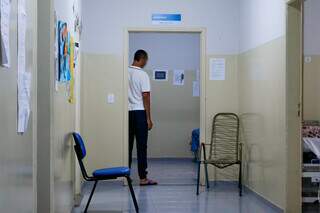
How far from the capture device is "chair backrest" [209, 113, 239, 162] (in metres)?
6.77

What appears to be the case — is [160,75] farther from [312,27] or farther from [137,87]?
[312,27]

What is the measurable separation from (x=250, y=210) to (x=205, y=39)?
2.68 meters

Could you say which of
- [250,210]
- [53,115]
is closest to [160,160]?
[250,210]

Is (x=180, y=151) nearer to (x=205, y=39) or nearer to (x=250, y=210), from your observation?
(x=205, y=39)

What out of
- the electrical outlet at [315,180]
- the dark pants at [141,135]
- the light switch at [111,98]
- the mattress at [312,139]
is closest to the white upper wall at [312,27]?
the mattress at [312,139]

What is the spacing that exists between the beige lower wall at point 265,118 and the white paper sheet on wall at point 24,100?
3.03 meters

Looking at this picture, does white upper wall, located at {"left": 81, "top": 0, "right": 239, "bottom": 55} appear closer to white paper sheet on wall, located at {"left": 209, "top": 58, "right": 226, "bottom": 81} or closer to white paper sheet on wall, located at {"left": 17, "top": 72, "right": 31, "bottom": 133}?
white paper sheet on wall, located at {"left": 209, "top": 58, "right": 226, "bottom": 81}

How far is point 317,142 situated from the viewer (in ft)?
17.0

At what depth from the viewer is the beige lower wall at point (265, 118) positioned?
4.95m

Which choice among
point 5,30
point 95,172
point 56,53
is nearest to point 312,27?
point 95,172

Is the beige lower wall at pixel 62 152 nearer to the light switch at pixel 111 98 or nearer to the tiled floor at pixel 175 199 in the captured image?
the tiled floor at pixel 175 199

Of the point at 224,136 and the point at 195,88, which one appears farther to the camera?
the point at 195,88

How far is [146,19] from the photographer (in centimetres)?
685

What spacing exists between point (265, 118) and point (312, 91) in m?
0.83
